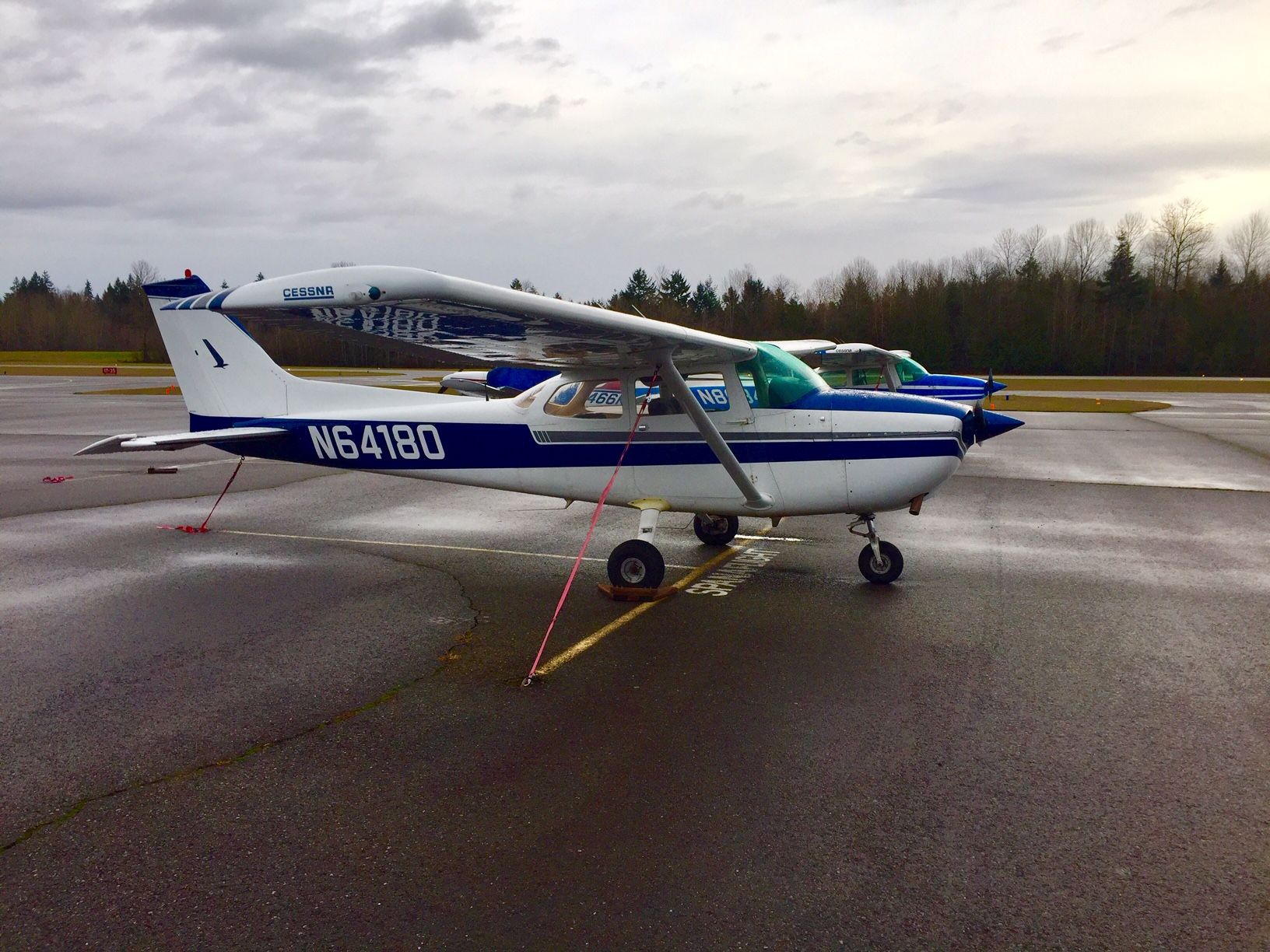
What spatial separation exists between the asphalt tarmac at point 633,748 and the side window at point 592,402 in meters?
1.57

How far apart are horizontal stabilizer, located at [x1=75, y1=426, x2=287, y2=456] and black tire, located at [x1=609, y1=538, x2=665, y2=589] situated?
375 centimetres

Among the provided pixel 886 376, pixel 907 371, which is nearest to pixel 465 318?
pixel 886 376

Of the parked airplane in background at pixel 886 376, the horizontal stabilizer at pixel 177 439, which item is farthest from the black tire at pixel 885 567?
the parked airplane in background at pixel 886 376

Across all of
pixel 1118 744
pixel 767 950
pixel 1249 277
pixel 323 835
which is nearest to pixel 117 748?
pixel 323 835

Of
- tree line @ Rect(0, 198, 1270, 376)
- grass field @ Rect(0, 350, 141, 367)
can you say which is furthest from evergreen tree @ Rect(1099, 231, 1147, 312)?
grass field @ Rect(0, 350, 141, 367)

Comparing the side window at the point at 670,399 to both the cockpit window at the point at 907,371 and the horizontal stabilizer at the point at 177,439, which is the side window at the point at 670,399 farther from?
the cockpit window at the point at 907,371

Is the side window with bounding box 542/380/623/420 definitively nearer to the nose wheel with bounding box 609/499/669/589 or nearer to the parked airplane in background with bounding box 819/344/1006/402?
the nose wheel with bounding box 609/499/669/589

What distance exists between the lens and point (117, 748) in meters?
4.32

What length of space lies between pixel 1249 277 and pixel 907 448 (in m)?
77.8

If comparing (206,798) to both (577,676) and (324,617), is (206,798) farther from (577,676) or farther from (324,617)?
(324,617)

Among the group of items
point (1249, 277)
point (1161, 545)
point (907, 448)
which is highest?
point (1249, 277)

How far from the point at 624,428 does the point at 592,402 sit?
0.43 m

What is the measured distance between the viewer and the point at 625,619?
21.3ft

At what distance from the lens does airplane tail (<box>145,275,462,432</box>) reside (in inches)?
333
